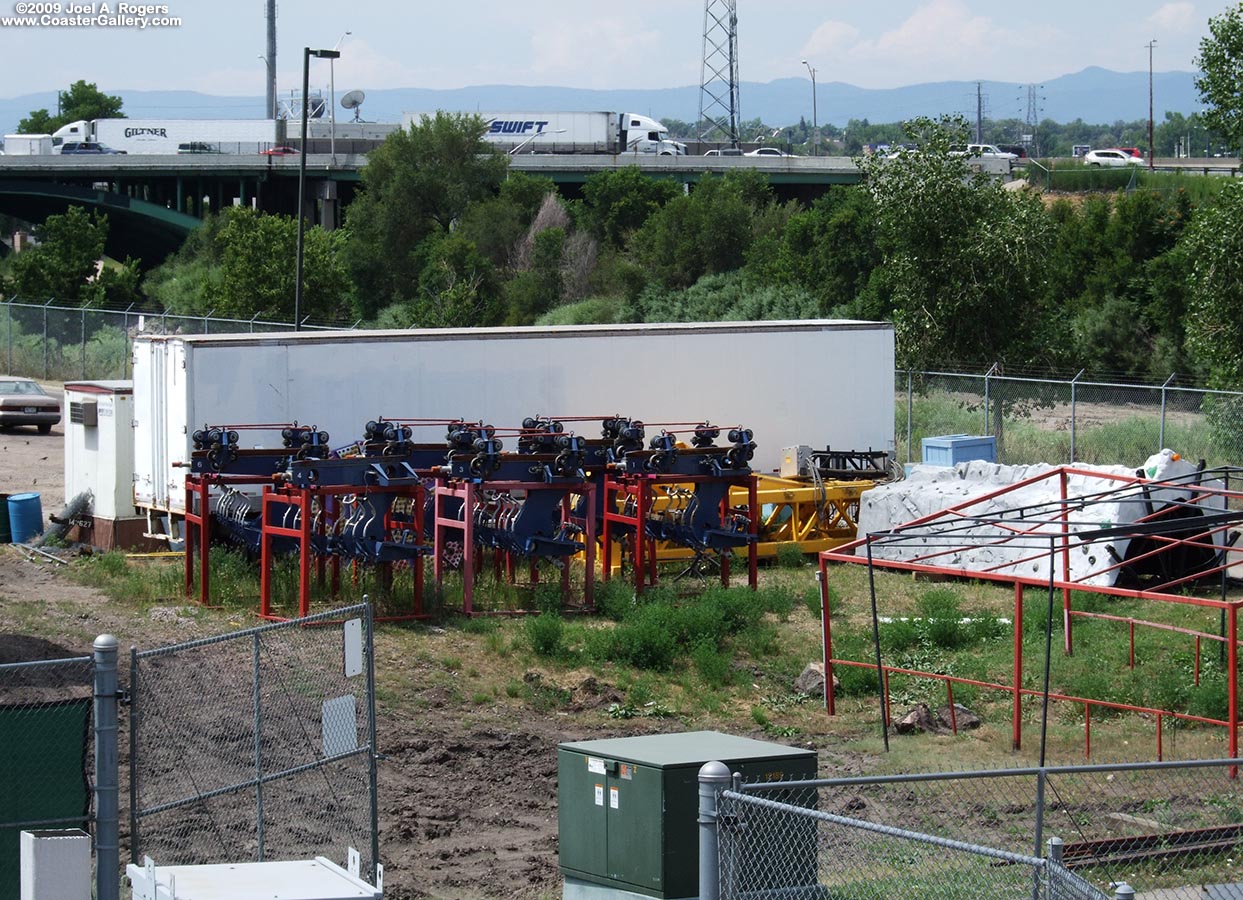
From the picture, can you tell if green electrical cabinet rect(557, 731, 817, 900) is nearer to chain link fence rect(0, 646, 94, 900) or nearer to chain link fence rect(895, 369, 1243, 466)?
chain link fence rect(0, 646, 94, 900)

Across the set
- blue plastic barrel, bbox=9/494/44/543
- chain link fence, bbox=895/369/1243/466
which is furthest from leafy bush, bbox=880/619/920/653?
blue plastic barrel, bbox=9/494/44/543

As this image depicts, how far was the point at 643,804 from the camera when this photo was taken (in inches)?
349

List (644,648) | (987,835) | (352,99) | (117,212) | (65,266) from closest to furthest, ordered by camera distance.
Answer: (987,835) → (644,648) → (65,266) → (352,99) → (117,212)

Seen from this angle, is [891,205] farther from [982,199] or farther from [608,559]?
[608,559]

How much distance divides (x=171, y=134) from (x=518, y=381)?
101 meters

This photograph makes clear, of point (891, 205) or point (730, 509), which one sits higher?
point (891, 205)

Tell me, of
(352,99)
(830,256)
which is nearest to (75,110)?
(352,99)

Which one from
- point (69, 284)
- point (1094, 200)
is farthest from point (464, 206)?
point (1094, 200)

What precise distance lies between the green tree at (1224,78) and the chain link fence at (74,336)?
82.4 feet

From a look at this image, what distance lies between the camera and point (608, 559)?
21000 millimetres

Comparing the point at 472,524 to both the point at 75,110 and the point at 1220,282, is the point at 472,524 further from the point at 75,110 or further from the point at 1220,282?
the point at 75,110

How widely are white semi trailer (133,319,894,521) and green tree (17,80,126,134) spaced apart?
13524 centimetres

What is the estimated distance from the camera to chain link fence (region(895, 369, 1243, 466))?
2769 centimetres

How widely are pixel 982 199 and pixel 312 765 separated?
24.7 metres
